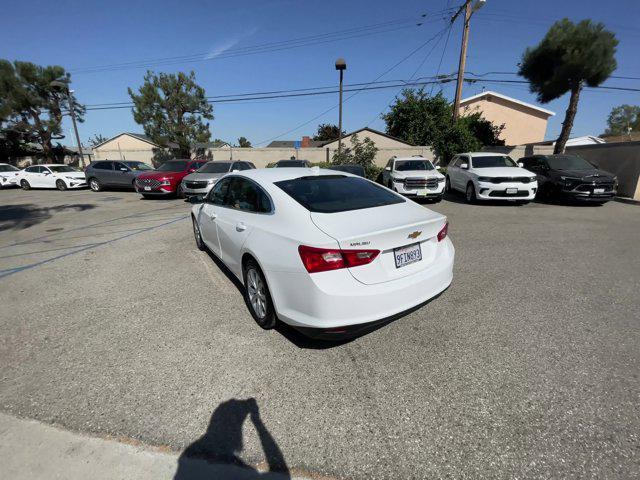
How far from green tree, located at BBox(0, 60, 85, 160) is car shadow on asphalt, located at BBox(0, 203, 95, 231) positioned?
21.8 meters

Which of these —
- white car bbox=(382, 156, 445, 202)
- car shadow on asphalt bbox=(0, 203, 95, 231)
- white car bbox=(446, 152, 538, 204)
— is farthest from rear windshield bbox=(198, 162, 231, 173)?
white car bbox=(446, 152, 538, 204)

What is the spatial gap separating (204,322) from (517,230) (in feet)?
22.7

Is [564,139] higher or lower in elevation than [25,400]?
higher

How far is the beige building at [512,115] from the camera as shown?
110ft

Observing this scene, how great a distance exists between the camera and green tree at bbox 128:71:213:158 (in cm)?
2671

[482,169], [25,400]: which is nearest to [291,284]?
[25,400]

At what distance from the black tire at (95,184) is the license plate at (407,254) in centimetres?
1865

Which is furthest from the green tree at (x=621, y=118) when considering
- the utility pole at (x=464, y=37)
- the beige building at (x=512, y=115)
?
A: the utility pole at (x=464, y=37)

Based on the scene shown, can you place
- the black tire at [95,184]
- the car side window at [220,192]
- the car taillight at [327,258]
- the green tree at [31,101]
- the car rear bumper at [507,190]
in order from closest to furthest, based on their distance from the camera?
the car taillight at [327,258], the car side window at [220,192], the car rear bumper at [507,190], the black tire at [95,184], the green tree at [31,101]

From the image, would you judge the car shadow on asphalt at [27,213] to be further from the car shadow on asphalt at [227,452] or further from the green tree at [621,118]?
the green tree at [621,118]

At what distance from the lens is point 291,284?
2506 mm

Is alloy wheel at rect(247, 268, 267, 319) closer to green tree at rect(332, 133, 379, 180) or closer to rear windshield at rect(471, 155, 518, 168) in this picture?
rear windshield at rect(471, 155, 518, 168)

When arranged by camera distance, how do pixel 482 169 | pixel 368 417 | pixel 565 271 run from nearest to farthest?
pixel 368 417, pixel 565 271, pixel 482 169

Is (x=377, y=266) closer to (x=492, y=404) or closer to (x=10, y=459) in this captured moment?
(x=492, y=404)
